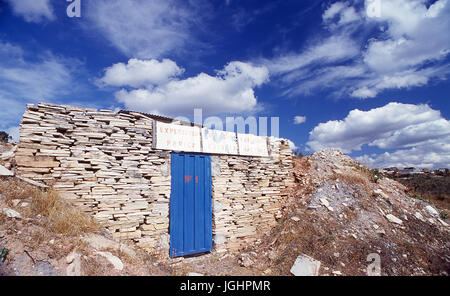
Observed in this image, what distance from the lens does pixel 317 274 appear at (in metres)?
5.49

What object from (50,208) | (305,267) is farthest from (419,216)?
(50,208)

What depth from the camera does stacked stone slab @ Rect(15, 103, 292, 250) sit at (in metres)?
4.90

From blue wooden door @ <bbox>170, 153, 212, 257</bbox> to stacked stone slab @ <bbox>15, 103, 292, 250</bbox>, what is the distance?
0.22 m

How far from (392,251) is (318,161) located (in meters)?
4.59

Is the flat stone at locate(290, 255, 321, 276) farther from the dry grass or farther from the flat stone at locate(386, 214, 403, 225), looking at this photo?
the dry grass

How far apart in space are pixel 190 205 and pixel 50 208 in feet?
10.7

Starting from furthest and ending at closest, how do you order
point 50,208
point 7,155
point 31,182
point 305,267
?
point 305,267
point 7,155
point 31,182
point 50,208

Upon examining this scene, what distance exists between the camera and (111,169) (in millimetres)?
5531

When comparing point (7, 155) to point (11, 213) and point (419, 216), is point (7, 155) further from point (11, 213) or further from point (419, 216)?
point (419, 216)

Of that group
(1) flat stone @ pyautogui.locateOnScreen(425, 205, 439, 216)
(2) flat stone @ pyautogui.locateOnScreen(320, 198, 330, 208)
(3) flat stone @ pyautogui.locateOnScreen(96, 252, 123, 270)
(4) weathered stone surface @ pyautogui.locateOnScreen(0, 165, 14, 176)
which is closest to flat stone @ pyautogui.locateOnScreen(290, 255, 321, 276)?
(2) flat stone @ pyautogui.locateOnScreen(320, 198, 330, 208)

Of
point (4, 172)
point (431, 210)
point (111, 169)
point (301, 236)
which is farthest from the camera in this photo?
point (431, 210)
